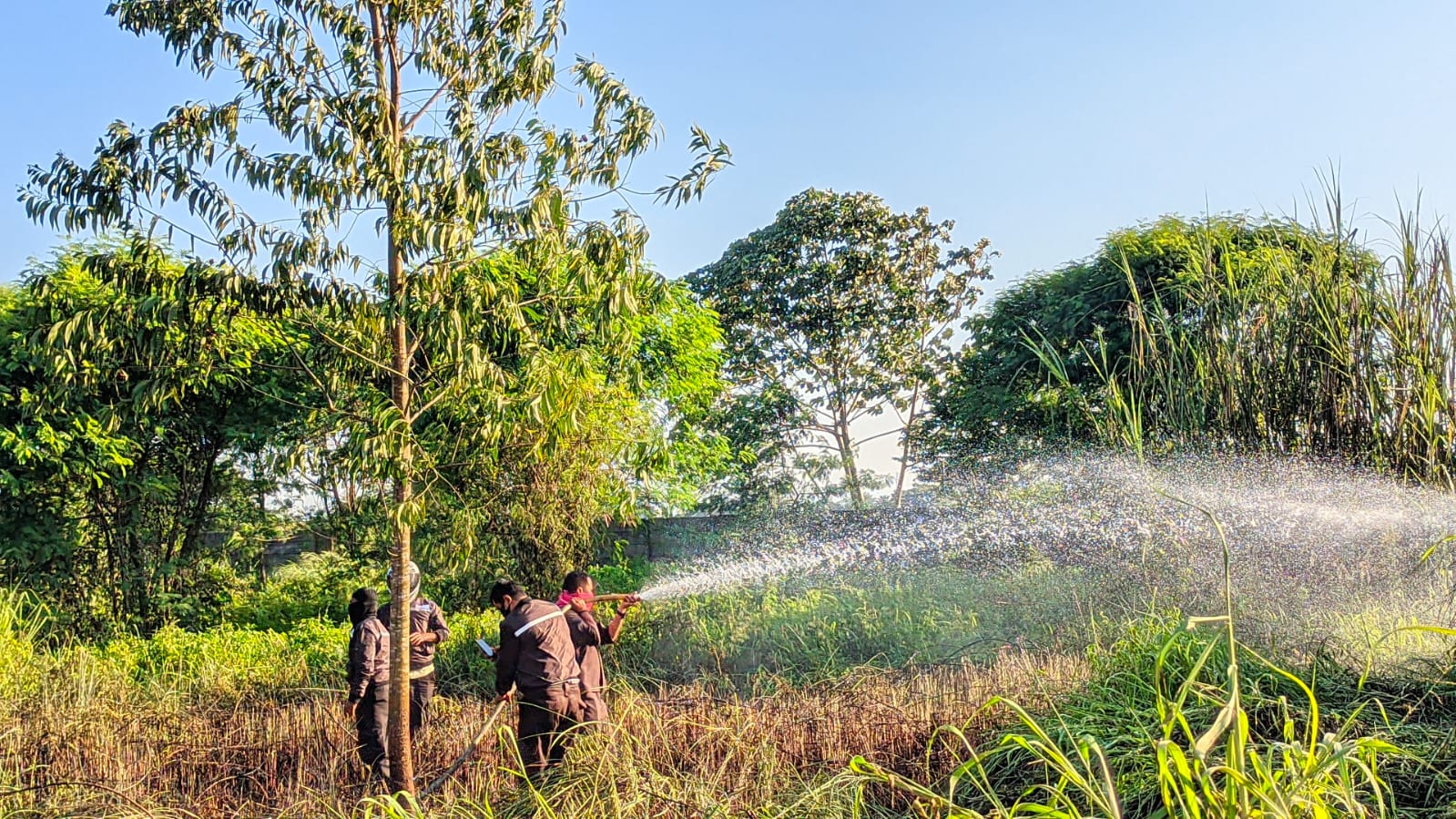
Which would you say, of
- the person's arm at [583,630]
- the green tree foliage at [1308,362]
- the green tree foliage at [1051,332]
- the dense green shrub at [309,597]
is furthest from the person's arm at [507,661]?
the green tree foliage at [1051,332]

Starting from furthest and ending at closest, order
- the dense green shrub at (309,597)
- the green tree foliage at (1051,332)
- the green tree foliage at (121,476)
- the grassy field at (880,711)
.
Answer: the green tree foliage at (1051,332) → the dense green shrub at (309,597) → the green tree foliage at (121,476) → the grassy field at (880,711)

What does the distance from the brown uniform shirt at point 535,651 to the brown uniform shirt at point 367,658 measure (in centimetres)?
80

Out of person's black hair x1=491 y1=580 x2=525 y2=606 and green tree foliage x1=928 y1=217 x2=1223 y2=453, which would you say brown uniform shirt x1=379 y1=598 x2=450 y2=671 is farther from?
green tree foliage x1=928 y1=217 x2=1223 y2=453

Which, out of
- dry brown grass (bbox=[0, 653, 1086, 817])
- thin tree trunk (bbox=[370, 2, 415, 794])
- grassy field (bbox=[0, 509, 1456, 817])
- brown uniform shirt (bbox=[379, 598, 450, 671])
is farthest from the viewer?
brown uniform shirt (bbox=[379, 598, 450, 671])

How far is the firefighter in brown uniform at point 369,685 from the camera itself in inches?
240

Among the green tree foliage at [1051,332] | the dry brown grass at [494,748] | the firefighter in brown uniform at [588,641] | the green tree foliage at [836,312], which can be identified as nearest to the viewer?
the dry brown grass at [494,748]

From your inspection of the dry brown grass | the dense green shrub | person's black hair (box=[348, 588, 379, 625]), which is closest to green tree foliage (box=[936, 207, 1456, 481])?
the dry brown grass

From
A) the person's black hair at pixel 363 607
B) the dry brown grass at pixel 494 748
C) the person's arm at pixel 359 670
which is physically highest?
the person's black hair at pixel 363 607

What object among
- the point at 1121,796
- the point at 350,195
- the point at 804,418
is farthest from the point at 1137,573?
the point at 804,418

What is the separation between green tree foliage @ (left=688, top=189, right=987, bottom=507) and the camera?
18172mm

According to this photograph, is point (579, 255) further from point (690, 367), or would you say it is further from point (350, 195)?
point (690, 367)

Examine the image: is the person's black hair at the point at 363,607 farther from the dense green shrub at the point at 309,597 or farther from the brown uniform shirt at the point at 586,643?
the dense green shrub at the point at 309,597

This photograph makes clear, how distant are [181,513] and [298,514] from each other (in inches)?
92.6

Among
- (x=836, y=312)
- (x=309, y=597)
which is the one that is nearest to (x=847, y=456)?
(x=836, y=312)
